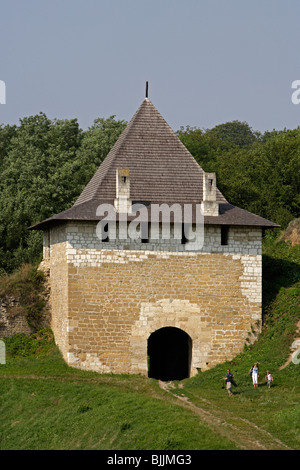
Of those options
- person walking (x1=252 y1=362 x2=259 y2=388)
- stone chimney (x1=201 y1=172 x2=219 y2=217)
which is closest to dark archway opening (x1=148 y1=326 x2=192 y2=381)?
stone chimney (x1=201 y1=172 x2=219 y2=217)

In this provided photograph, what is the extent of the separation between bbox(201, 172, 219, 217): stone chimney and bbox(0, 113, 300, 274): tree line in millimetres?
12552

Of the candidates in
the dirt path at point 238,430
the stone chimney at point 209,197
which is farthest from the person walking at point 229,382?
the stone chimney at point 209,197

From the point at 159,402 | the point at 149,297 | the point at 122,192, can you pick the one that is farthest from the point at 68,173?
the point at 159,402

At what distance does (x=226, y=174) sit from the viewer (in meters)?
44.9

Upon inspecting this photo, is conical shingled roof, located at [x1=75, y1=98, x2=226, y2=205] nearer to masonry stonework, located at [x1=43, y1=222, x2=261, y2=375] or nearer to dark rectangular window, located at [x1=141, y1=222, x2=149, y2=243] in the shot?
dark rectangular window, located at [x1=141, y1=222, x2=149, y2=243]

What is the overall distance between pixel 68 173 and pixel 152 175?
16.1 m

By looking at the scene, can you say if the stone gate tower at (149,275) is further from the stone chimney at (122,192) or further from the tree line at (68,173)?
the tree line at (68,173)

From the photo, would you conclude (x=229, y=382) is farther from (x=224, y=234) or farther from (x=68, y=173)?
(x=68, y=173)

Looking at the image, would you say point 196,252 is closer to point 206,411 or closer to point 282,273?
point 282,273

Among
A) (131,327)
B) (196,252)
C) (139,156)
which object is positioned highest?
(139,156)

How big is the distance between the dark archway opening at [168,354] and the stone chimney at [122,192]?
17.4 feet

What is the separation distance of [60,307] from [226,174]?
1984cm

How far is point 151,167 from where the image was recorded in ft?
92.0
